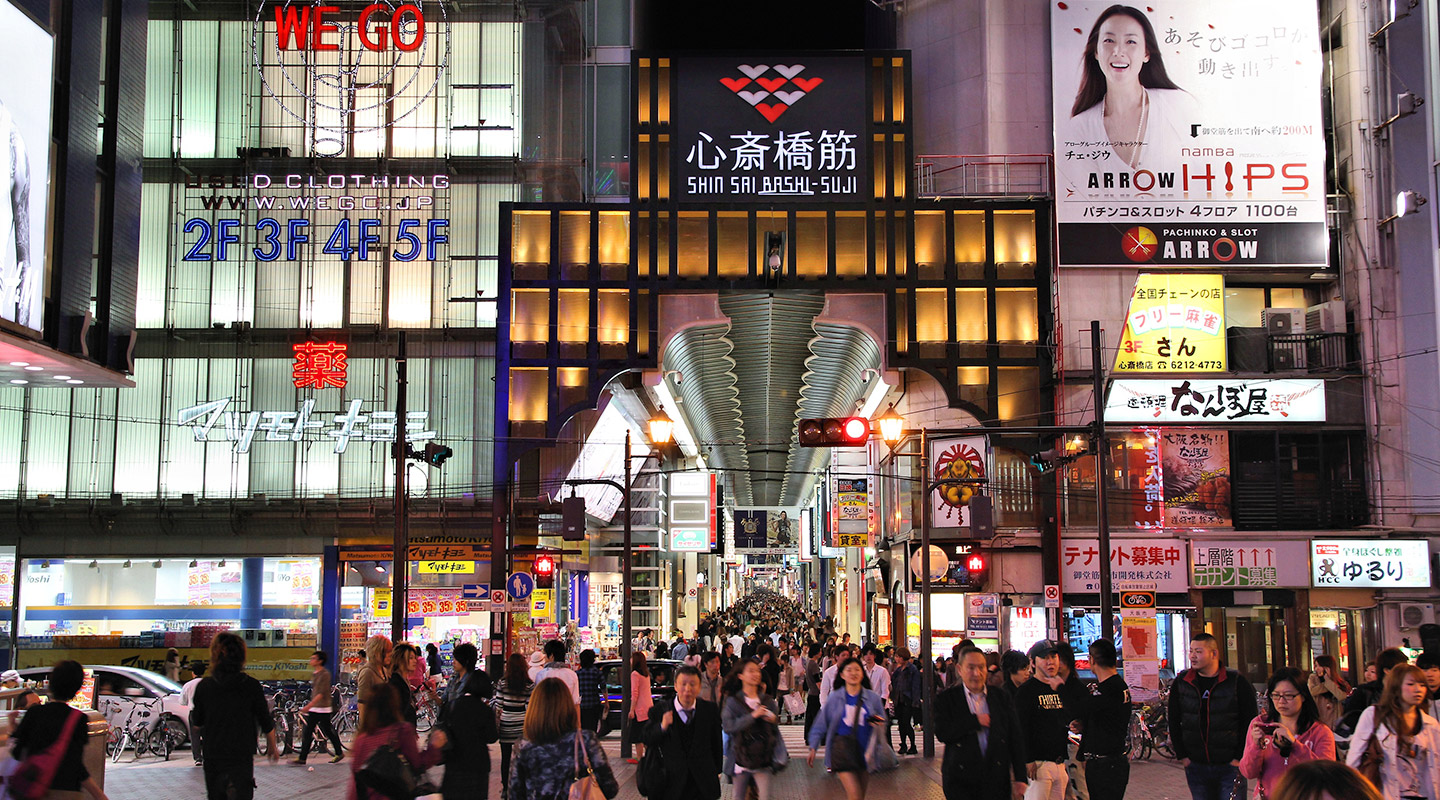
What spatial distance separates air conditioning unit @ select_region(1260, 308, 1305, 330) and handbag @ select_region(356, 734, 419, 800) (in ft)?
104

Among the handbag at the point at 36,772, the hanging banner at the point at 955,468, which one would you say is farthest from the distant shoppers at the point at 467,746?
the hanging banner at the point at 955,468

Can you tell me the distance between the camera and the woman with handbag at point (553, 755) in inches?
325

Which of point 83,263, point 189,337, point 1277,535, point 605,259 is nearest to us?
point 83,263

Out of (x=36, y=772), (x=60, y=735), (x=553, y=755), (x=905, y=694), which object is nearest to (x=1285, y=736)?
(x=553, y=755)

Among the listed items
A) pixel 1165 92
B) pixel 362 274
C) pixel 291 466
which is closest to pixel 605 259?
pixel 362 274

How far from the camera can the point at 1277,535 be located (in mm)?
33781

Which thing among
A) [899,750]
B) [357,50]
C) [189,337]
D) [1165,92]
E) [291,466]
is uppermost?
[357,50]

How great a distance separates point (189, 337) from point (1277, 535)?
31734 millimetres

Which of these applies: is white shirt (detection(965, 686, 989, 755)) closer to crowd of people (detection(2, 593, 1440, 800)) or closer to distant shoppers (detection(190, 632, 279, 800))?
crowd of people (detection(2, 593, 1440, 800))

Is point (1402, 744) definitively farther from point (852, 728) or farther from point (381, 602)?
point (381, 602)

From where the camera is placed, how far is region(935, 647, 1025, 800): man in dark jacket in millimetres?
10359

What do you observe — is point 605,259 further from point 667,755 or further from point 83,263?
point 667,755

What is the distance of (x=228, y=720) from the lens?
10625 millimetres

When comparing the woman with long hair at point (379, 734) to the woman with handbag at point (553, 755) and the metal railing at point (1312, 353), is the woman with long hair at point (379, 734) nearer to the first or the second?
the woman with handbag at point (553, 755)
